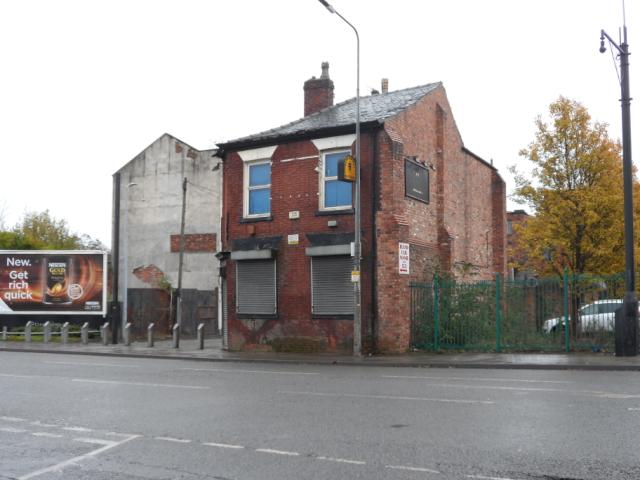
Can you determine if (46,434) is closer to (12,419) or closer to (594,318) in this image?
(12,419)

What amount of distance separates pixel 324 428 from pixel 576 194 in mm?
18016

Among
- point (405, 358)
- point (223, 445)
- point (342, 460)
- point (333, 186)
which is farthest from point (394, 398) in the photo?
point (333, 186)

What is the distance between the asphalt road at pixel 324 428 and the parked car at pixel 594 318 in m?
4.63

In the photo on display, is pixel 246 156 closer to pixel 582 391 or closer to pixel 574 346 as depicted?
pixel 574 346

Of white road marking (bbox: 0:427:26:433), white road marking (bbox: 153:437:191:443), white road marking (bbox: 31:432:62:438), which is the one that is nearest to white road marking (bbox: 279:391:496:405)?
white road marking (bbox: 153:437:191:443)

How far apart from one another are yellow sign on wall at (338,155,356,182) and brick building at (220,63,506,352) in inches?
45.9

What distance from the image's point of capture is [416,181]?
22.7 meters

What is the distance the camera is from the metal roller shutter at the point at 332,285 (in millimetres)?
21312

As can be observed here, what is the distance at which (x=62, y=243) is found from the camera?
198 feet

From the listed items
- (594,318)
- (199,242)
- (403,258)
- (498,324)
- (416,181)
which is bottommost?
(498,324)

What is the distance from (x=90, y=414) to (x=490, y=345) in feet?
42.1

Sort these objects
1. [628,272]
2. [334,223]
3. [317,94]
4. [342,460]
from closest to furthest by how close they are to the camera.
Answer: [342,460]
[628,272]
[334,223]
[317,94]

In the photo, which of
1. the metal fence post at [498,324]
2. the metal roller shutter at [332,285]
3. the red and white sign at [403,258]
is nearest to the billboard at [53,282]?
the metal roller shutter at [332,285]

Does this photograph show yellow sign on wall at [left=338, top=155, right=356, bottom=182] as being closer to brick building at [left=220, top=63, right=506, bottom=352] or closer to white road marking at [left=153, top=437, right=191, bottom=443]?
brick building at [left=220, top=63, right=506, bottom=352]
